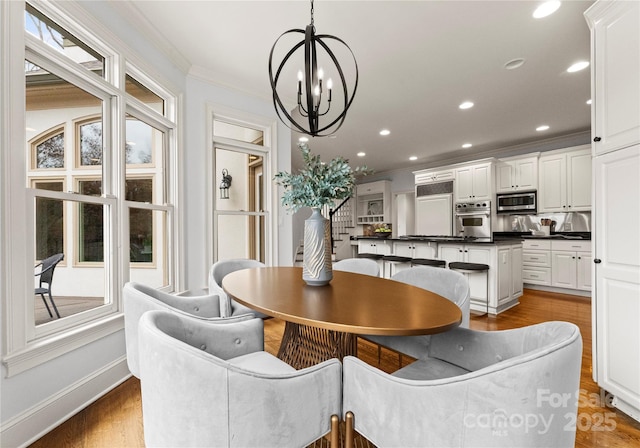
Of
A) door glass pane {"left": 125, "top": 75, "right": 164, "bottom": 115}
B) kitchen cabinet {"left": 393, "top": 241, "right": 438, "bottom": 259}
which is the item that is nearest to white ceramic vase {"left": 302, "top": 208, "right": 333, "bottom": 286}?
door glass pane {"left": 125, "top": 75, "right": 164, "bottom": 115}

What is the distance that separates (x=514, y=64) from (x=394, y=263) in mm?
3026

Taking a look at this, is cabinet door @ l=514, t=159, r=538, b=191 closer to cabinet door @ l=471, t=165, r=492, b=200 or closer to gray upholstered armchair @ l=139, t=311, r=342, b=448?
cabinet door @ l=471, t=165, r=492, b=200

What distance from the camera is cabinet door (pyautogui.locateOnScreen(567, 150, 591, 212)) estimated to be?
4.73m

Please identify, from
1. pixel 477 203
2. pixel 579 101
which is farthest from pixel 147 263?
pixel 477 203

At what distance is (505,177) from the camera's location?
573 cm

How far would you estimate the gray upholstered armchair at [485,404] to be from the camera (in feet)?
2.22

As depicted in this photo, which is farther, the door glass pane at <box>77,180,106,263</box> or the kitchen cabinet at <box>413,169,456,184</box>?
the kitchen cabinet at <box>413,169,456,184</box>

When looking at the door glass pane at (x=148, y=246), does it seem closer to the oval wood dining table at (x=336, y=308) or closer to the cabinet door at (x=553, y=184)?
the oval wood dining table at (x=336, y=308)

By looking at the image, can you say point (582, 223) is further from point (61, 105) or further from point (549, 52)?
point (61, 105)

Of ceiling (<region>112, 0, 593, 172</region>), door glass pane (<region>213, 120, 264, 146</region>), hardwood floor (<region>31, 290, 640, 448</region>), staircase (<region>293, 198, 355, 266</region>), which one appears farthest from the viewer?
staircase (<region>293, 198, 355, 266</region>)

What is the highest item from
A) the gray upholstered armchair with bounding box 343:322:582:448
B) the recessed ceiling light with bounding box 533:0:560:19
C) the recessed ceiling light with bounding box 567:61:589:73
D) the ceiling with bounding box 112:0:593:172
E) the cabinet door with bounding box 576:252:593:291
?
the ceiling with bounding box 112:0:593:172

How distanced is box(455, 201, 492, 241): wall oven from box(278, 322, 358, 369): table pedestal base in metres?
4.96

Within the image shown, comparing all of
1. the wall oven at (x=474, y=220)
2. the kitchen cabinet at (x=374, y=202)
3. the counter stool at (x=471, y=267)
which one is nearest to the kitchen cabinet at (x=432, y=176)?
the wall oven at (x=474, y=220)

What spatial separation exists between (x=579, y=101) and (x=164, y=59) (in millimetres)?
5015
